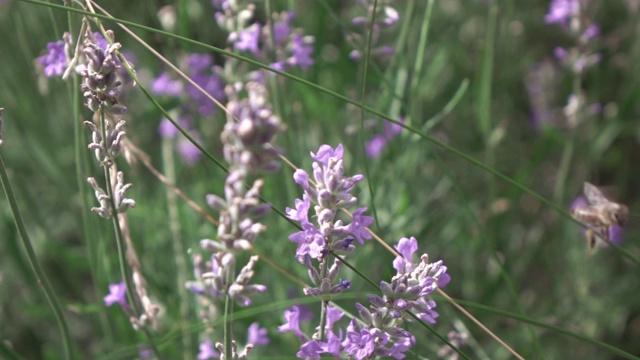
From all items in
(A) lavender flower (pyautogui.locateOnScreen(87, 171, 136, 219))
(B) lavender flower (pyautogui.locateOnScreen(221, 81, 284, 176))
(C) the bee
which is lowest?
(C) the bee

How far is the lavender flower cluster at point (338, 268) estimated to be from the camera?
125 cm

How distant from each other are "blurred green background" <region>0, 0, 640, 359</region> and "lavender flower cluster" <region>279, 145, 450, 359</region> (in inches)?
31.4

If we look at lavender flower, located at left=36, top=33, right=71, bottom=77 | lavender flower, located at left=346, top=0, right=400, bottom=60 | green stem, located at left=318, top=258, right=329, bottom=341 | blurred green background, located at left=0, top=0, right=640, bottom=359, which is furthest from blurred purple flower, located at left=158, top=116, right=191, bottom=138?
green stem, located at left=318, top=258, right=329, bottom=341

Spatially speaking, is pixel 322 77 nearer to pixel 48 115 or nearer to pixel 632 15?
pixel 48 115

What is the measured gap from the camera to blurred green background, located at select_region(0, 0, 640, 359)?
2.36 metres

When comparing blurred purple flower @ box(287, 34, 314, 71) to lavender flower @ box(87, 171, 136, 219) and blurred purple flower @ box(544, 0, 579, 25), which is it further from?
blurred purple flower @ box(544, 0, 579, 25)

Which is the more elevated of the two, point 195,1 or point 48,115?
point 195,1

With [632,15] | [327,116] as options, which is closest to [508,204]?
[327,116]

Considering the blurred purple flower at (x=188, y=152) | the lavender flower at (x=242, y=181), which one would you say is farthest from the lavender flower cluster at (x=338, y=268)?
the blurred purple flower at (x=188, y=152)

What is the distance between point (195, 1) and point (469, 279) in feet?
5.21

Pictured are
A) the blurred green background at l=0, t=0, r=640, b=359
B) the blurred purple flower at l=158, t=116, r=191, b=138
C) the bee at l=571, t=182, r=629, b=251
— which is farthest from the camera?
the blurred purple flower at l=158, t=116, r=191, b=138

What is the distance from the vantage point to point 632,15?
10.6ft

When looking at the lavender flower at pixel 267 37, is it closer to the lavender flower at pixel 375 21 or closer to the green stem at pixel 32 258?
the lavender flower at pixel 375 21

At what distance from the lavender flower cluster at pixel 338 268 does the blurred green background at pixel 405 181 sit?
0.80m
